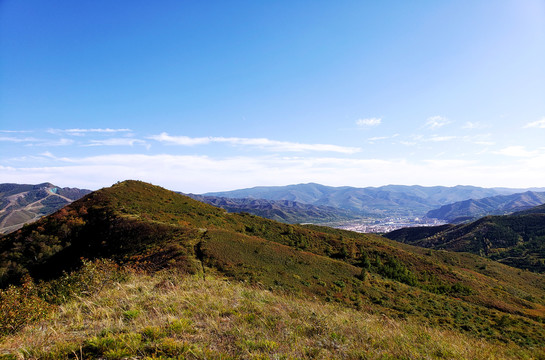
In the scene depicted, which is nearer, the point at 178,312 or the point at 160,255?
Result: the point at 178,312

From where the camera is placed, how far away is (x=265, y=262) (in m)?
29.0

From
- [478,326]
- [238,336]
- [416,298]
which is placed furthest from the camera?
[416,298]

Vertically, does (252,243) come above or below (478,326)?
above

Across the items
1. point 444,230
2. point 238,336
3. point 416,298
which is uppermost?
point 238,336

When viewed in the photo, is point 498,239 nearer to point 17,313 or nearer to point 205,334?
point 205,334

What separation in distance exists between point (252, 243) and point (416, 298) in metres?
22.6

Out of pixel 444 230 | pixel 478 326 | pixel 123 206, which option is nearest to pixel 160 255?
pixel 123 206

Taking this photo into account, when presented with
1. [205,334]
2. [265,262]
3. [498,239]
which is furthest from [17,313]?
[498,239]

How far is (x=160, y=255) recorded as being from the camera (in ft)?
80.2

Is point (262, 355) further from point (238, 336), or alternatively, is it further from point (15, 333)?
point (15, 333)

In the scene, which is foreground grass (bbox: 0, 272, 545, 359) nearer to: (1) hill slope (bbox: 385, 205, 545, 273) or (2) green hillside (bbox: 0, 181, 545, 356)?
(2) green hillside (bbox: 0, 181, 545, 356)

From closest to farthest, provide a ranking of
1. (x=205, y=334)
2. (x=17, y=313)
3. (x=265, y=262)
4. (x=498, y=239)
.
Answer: (x=205, y=334), (x=17, y=313), (x=265, y=262), (x=498, y=239)

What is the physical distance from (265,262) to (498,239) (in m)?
187

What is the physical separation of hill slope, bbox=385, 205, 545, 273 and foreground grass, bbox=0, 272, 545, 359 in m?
146
